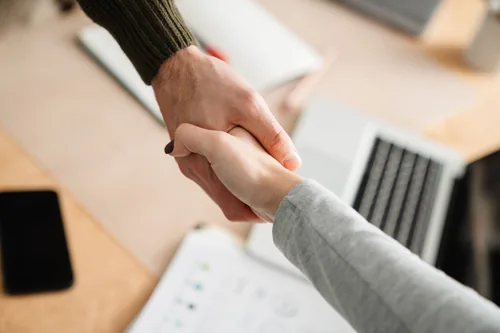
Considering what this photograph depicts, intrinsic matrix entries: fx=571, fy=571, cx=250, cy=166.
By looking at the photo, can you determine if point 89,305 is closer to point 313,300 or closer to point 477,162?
point 313,300

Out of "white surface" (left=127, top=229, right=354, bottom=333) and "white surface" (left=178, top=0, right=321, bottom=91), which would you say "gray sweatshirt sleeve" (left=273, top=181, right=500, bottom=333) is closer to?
"white surface" (left=127, top=229, right=354, bottom=333)

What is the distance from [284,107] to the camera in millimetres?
931

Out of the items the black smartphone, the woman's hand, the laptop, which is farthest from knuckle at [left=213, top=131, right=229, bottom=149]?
the laptop

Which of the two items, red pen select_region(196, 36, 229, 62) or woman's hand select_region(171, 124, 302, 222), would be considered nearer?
woman's hand select_region(171, 124, 302, 222)

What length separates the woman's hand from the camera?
578mm

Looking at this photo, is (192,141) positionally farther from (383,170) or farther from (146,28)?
(383,170)

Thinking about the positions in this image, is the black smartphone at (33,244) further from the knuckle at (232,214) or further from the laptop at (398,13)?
the laptop at (398,13)

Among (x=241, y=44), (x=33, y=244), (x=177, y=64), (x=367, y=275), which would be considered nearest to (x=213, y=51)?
(x=241, y=44)

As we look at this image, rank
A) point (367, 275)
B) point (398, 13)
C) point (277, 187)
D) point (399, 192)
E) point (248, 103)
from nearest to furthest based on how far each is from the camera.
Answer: point (367, 275) < point (277, 187) < point (248, 103) < point (399, 192) < point (398, 13)

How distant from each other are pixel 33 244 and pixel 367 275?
42 cm

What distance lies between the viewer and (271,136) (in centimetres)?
67

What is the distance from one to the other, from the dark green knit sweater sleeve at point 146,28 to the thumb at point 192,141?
4.6 inches

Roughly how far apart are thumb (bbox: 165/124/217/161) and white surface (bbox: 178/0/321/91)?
11.9 inches

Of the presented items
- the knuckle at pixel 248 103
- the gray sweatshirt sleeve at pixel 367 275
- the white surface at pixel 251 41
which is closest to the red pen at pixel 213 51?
the white surface at pixel 251 41
